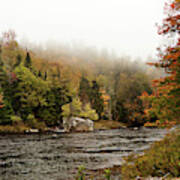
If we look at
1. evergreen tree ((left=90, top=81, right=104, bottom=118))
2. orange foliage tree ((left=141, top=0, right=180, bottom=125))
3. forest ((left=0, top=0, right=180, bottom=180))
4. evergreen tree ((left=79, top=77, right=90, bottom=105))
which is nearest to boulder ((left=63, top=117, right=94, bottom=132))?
forest ((left=0, top=0, right=180, bottom=180))

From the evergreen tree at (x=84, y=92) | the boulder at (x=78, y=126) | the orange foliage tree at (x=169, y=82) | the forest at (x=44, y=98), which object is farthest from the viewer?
the evergreen tree at (x=84, y=92)

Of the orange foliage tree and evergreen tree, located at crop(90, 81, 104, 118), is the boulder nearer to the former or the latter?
evergreen tree, located at crop(90, 81, 104, 118)

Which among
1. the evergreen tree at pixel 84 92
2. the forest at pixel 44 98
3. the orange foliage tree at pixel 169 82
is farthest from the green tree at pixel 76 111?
the orange foliage tree at pixel 169 82

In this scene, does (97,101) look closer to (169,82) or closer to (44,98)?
(44,98)

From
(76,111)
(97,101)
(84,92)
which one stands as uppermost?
(84,92)

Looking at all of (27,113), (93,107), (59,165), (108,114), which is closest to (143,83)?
(108,114)

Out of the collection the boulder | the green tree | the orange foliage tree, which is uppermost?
the orange foliage tree

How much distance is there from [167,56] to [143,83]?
91562mm

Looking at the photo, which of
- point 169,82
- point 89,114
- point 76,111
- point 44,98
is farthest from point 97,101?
point 169,82

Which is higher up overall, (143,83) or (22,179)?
(143,83)

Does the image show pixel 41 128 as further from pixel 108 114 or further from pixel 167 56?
pixel 167 56

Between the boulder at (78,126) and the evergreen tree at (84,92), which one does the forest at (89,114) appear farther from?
the boulder at (78,126)

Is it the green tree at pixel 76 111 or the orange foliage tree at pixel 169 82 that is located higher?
the orange foliage tree at pixel 169 82

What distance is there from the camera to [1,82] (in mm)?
50688
